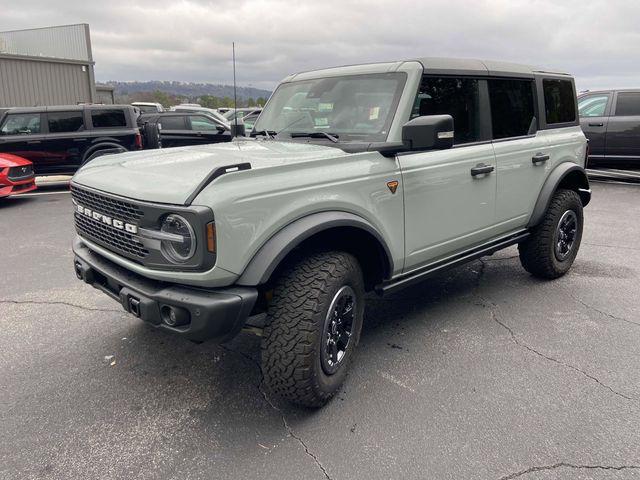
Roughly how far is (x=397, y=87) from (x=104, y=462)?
2.70 m

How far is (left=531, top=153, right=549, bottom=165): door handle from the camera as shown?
4.15m

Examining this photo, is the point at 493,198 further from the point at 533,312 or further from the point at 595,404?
the point at 595,404

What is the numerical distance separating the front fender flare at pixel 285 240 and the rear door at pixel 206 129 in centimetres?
1103

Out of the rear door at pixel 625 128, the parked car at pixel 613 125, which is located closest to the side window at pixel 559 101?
the parked car at pixel 613 125

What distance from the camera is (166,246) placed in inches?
92.4

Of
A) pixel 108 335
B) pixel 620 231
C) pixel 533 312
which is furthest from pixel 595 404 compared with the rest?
pixel 620 231

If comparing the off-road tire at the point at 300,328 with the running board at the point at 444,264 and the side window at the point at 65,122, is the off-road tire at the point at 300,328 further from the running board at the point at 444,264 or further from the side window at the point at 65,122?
the side window at the point at 65,122

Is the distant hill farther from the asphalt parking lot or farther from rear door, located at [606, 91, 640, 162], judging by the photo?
rear door, located at [606, 91, 640, 162]

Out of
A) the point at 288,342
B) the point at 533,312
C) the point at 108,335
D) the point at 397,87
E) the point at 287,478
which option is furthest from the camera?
the point at 533,312

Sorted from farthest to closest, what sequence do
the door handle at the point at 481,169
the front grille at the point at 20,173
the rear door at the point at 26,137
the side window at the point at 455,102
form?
the rear door at the point at 26,137 → the front grille at the point at 20,173 → the door handle at the point at 481,169 → the side window at the point at 455,102

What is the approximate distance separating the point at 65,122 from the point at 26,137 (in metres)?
0.79

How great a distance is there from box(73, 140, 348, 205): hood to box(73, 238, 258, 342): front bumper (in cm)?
44

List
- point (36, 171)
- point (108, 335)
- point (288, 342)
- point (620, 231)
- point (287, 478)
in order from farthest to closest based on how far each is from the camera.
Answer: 1. point (36, 171)
2. point (620, 231)
3. point (108, 335)
4. point (288, 342)
5. point (287, 478)

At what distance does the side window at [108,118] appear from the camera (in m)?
10.6
